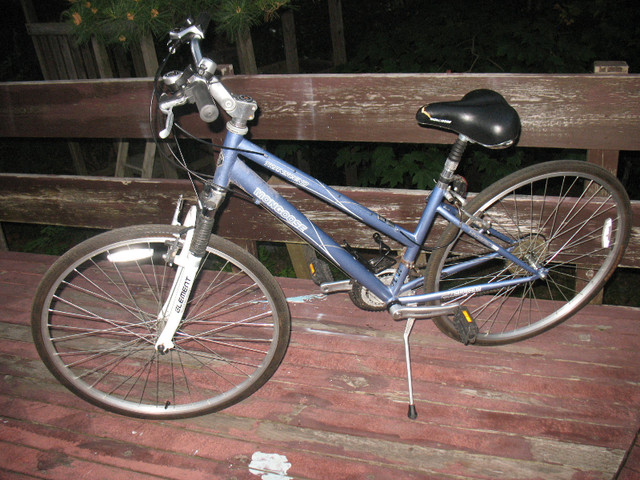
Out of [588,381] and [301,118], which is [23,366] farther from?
[588,381]

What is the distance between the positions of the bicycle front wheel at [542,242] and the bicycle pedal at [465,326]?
0.27 ft

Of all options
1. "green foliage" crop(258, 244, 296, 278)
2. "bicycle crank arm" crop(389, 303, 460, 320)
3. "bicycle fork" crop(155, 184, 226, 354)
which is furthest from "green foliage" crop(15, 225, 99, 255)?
"bicycle crank arm" crop(389, 303, 460, 320)

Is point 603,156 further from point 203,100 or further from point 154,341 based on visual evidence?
point 154,341

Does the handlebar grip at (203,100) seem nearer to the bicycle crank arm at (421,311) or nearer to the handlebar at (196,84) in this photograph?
the handlebar at (196,84)

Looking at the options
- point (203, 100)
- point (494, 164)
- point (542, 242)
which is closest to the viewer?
point (203, 100)

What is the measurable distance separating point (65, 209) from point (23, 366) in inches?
36.1

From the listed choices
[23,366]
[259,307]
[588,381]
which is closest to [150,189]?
[259,307]

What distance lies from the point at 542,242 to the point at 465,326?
18.4 inches

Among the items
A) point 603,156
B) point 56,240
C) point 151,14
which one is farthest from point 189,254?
point 56,240

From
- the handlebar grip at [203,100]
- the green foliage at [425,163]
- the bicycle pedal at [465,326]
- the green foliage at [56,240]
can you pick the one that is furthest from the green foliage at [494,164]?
the green foliage at [56,240]

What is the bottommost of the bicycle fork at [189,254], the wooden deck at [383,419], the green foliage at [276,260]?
the green foliage at [276,260]

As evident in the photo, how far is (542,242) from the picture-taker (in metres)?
2.04

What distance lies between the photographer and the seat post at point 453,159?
1.72 m

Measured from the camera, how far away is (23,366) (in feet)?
7.13
